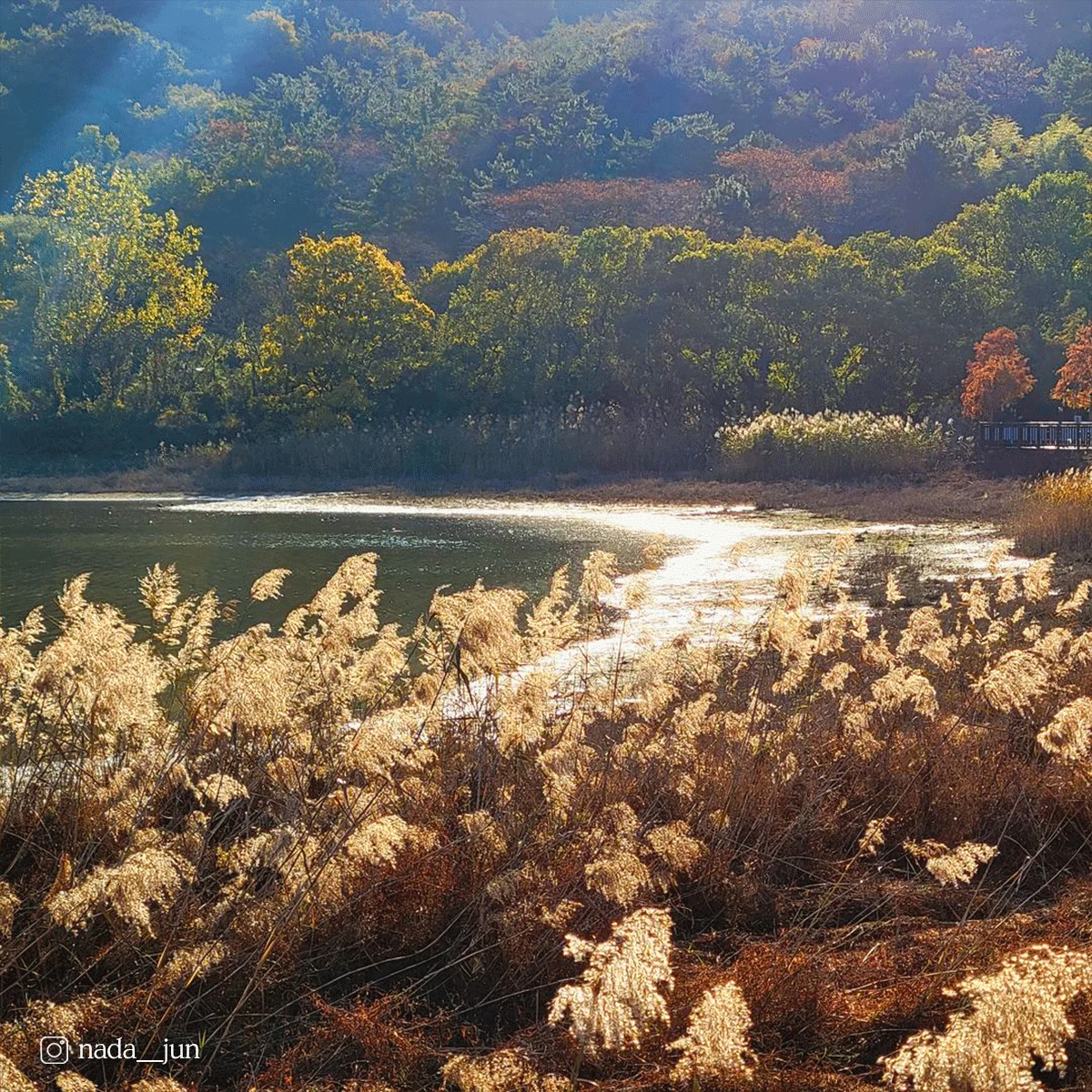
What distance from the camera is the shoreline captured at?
90.3 feet

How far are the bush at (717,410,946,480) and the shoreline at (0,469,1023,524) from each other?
574mm

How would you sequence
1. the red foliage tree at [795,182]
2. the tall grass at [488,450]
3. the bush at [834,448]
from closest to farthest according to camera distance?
the bush at [834,448] → the tall grass at [488,450] → the red foliage tree at [795,182]

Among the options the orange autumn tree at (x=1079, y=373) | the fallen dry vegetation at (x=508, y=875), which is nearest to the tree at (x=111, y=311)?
the orange autumn tree at (x=1079, y=373)

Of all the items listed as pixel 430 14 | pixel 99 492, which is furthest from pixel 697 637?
pixel 430 14

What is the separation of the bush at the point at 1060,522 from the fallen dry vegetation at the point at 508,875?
12226 millimetres

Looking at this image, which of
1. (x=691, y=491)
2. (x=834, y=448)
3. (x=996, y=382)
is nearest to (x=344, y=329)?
(x=691, y=491)

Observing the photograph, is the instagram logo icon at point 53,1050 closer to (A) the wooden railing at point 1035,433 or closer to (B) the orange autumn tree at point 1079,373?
(A) the wooden railing at point 1035,433

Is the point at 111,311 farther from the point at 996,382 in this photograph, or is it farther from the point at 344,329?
the point at 996,382

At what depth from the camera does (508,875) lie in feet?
15.7

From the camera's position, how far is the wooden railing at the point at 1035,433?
34.9 metres

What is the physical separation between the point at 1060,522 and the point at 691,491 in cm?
1413

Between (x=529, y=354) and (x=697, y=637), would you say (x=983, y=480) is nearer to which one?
(x=529, y=354)

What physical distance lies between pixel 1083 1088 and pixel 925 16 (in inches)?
3943

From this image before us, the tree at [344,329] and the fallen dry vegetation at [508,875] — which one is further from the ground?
the tree at [344,329]
